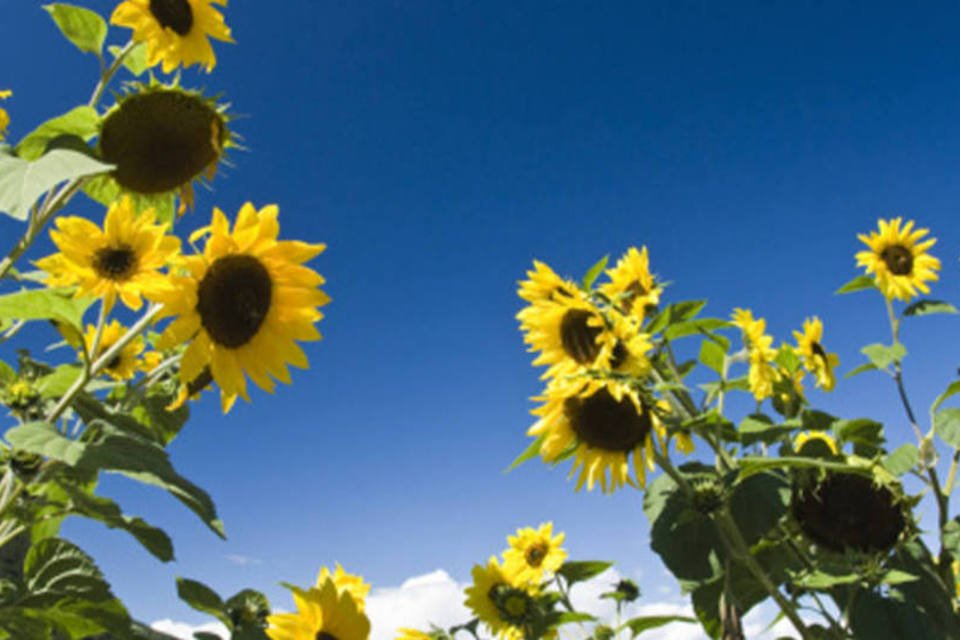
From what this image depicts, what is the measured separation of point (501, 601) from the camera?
4438 millimetres

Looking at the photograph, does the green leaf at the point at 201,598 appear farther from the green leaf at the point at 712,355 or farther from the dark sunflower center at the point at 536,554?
the dark sunflower center at the point at 536,554

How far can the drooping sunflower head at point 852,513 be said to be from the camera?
8.84ft

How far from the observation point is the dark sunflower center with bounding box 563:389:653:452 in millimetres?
3068

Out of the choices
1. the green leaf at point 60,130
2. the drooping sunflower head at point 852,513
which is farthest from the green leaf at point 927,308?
the green leaf at point 60,130

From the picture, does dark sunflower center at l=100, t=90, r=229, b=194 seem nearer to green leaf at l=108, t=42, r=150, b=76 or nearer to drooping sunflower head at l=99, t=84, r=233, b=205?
drooping sunflower head at l=99, t=84, r=233, b=205

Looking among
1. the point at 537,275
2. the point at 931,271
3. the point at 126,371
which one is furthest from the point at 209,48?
the point at 931,271

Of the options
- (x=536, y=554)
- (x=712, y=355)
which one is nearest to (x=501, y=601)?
(x=536, y=554)

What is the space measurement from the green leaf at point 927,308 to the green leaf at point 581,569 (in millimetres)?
2480

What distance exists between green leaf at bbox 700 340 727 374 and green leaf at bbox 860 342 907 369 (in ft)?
4.28

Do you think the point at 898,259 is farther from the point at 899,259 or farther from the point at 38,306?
the point at 38,306

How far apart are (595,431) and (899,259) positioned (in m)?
4.72

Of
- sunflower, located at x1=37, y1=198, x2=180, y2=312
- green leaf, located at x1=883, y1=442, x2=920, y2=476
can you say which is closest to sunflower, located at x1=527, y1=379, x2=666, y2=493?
green leaf, located at x1=883, y1=442, x2=920, y2=476

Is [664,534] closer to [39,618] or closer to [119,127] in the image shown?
[39,618]

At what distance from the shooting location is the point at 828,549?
281 cm
